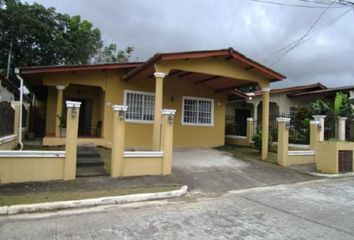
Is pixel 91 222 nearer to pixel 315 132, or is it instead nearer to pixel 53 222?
pixel 53 222

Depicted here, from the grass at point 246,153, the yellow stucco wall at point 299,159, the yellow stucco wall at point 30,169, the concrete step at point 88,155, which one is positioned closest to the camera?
the yellow stucco wall at point 30,169

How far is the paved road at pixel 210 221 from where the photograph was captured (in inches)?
235

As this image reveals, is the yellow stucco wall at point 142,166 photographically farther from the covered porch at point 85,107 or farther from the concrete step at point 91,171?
the covered porch at point 85,107

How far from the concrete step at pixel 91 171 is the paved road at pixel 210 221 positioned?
115 inches

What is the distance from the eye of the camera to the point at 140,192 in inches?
354

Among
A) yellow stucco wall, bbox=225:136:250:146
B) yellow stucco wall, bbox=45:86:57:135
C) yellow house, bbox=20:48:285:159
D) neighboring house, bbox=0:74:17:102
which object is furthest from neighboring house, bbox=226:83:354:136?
neighboring house, bbox=0:74:17:102

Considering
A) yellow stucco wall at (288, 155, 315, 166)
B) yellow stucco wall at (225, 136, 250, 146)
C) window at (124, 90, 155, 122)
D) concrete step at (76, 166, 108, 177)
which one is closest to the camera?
concrete step at (76, 166, 108, 177)

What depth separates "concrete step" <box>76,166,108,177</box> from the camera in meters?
10.5

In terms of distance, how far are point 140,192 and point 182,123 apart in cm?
863

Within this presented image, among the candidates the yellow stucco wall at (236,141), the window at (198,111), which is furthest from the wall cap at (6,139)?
the yellow stucco wall at (236,141)

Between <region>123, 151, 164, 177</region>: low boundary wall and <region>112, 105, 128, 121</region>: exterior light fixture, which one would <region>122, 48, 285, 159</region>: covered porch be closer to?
<region>123, 151, 164, 177</region>: low boundary wall

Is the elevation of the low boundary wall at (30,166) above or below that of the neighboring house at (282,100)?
below

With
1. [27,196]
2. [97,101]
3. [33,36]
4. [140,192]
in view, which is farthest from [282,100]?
[33,36]

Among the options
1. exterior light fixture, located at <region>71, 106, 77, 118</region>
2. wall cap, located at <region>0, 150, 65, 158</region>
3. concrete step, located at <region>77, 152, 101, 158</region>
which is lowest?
concrete step, located at <region>77, 152, 101, 158</region>
